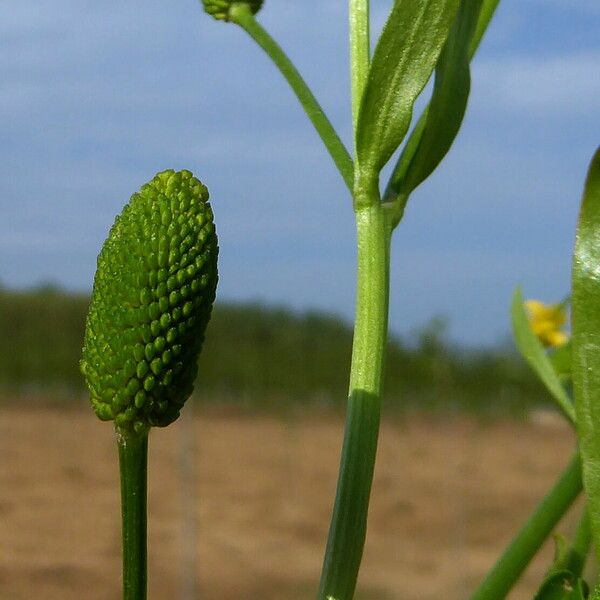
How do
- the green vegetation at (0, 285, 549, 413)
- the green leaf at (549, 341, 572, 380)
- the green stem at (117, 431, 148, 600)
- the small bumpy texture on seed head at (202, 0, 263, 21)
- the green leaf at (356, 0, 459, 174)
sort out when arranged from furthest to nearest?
the green vegetation at (0, 285, 549, 413) → the green leaf at (549, 341, 572, 380) → the small bumpy texture on seed head at (202, 0, 263, 21) → the green leaf at (356, 0, 459, 174) → the green stem at (117, 431, 148, 600)

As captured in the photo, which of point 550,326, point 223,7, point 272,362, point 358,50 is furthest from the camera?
point 272,362

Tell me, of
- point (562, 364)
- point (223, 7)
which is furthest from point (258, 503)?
point (223, 7)

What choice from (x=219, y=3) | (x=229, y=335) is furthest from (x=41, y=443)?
(x=219, y=3)

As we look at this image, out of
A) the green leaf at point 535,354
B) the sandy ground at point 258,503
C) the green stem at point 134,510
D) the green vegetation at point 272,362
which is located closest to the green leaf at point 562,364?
the green leaf at point 535,354

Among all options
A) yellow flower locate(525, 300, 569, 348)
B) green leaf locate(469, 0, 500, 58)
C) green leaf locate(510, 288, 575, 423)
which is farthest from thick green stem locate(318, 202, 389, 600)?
yellow flower locate(525, 300, 569, 348)

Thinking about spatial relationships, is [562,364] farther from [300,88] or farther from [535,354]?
[300,88]

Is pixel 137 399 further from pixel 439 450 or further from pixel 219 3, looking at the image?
pixel 439 450

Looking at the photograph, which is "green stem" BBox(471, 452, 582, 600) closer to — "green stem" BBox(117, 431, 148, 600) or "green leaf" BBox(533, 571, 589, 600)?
"green leaf" BBox(533, 571, 589, 600)
